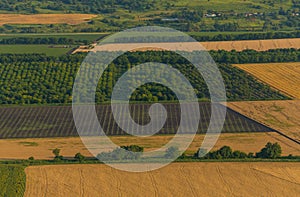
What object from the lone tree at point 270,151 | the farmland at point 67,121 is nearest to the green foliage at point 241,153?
the lone tree at point 270,151

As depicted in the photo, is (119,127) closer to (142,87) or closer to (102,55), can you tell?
(142,87)

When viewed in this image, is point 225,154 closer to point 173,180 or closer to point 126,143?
point 173,180

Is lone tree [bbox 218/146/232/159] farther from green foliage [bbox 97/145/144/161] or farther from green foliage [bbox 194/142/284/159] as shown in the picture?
green foliage [bbox 97/145/144/161]

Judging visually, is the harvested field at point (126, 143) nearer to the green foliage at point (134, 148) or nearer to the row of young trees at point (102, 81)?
the green foliage at point (134, 148)

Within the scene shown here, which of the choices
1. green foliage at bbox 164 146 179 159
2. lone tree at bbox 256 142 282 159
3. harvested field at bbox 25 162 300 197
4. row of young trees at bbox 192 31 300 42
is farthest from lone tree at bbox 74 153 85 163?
row of young trees at bbox 192 31 300 42

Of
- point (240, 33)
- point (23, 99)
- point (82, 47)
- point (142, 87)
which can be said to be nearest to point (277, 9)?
point (240, 33)

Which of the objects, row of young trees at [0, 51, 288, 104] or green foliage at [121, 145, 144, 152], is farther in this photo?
row of young trees at [0, 51, 288, 104]
